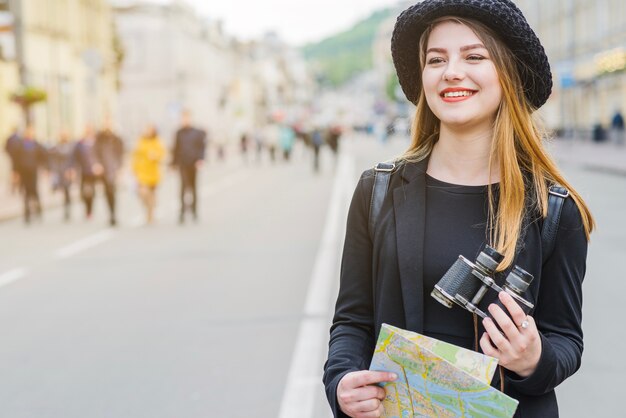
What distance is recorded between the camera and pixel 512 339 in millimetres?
1990

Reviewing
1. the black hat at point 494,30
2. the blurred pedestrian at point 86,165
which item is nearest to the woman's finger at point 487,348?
the black hat at point 494,30

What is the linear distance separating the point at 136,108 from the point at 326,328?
64.3 metres

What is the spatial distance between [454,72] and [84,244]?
1329cm

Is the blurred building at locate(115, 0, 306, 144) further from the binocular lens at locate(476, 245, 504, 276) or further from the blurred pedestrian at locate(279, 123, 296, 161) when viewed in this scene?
the binocular lens at locate(476, 245, 504, 276)

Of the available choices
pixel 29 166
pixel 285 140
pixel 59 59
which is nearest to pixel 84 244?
pixel 29 166

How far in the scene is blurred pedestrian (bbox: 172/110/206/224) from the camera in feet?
57.6

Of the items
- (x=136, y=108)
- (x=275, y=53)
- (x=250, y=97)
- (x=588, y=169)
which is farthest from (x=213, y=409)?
(x=275, y=53)

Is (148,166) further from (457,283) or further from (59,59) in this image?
(59,59)

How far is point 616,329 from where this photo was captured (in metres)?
7.62

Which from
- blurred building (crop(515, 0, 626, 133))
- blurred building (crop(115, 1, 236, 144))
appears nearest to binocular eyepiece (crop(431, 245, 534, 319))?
blurred building (crop(515, 0, 626, 133))

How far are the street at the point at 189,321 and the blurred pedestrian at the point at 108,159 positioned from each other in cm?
70

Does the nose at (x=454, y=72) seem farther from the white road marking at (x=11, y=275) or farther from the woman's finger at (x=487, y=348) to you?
the white road marking at (x=11, y=275)

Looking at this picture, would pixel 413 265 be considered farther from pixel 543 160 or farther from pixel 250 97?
pixel 250 97

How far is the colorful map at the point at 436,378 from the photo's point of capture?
1911 millimetres
